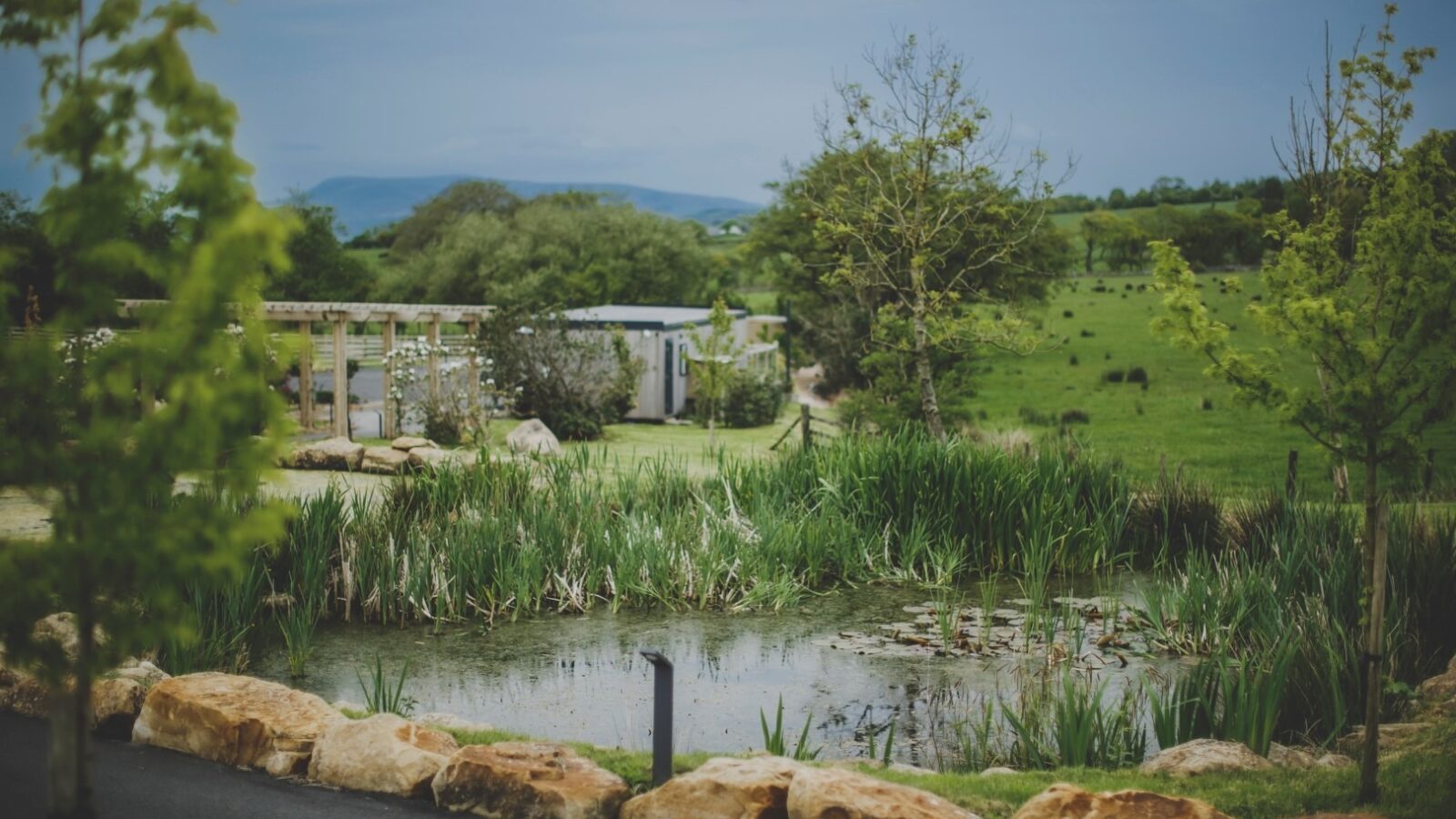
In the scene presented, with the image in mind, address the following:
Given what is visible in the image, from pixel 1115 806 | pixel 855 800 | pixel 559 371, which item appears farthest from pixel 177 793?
pixel 559 371

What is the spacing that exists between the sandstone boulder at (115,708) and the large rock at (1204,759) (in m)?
4.34

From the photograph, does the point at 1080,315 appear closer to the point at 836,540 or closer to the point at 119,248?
the point at 836,540

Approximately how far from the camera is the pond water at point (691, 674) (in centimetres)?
619

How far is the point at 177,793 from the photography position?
4.68m

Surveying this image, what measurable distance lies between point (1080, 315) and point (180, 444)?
4079 centimetres

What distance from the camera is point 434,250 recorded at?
48.7 meters

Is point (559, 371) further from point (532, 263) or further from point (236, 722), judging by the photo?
point (532, 263)

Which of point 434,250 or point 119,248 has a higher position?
point 434,250

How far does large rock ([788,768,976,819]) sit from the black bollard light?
2.04 feet

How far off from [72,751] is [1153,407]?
24.0m

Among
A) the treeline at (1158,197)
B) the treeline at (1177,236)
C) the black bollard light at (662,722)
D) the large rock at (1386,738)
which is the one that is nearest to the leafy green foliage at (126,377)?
the black bollard light at (662,722)

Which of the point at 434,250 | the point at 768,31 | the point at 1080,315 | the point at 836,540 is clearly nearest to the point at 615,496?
the point at 836,540

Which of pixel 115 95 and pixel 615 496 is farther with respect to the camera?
pixel 615 496

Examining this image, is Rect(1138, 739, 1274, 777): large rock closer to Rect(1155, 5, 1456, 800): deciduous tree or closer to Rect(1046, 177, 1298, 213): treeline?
Rect(1155, 5, 1456, 800): deciduous tree
